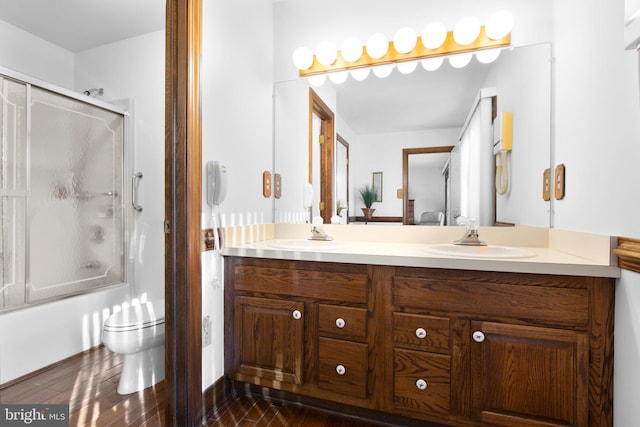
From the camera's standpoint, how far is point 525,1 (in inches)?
63.7

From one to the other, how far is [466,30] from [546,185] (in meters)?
0.95

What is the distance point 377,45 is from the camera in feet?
6.08

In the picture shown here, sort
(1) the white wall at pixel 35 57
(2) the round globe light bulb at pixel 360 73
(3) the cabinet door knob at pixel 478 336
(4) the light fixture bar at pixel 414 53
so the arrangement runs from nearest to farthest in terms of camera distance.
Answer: (3) the cabinet door knob at pixel 478 336 < (1) the white wall at pixel 35 57 < (4) the light fixture bar at pixel 414 53 < (2) the round globe light bulb at pixel 360 73

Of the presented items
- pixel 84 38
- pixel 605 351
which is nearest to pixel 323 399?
pixel 605 351

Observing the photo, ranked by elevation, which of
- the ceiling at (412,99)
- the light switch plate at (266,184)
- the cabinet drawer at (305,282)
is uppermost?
the ceiling at (412,99)

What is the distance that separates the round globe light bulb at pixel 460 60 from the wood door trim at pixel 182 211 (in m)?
1.41

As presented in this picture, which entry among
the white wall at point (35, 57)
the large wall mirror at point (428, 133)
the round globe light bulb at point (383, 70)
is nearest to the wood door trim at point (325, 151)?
the large wall mirror at point (428, 133)

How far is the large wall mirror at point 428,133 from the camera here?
162 cm

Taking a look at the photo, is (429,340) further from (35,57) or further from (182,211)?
(35,57)

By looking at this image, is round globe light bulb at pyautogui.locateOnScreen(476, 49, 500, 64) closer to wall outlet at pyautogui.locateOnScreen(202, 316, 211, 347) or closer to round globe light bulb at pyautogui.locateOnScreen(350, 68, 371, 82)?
round globe light bulb at pyautogui.locateOnScreen(350, 68, 371, 82)

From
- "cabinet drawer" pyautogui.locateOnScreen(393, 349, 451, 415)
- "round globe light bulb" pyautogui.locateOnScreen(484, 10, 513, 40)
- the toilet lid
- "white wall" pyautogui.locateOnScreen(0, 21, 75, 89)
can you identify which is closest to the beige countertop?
"cabinet drawer" pyautogui.locateOnScreen(393, 349, 451, 415)

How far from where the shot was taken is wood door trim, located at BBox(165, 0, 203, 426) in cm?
141

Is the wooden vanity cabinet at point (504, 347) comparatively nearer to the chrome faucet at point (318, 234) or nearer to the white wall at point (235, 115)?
the chrome faucet at point (318, 234)

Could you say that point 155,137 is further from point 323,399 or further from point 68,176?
point 323,399
